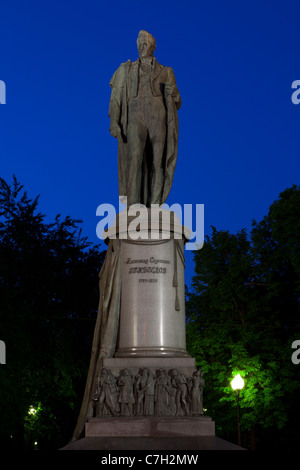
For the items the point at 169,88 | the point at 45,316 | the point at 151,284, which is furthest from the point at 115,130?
the point at 45,316

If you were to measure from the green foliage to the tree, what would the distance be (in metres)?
6.92

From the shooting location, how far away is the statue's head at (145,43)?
539 inches

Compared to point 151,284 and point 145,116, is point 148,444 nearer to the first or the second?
point 151,284

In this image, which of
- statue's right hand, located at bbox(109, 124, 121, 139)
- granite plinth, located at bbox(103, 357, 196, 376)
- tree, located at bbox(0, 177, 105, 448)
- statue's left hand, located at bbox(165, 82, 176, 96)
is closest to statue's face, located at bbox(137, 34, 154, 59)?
statue's left hand, located at bbox(165, 82, 176, 96)

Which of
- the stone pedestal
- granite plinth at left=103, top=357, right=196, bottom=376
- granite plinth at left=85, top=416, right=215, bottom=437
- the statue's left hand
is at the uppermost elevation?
the statue's left hand

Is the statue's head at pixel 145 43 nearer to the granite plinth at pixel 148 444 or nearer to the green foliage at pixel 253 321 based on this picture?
the granite plinth at pixel 148 444

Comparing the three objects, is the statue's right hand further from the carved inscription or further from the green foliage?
the green foliage

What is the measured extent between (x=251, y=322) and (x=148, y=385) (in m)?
27.1

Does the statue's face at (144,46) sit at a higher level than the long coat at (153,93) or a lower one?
higher

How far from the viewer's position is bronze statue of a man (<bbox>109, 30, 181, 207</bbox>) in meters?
13.7

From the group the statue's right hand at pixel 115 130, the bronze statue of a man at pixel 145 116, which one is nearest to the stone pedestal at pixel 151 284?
the bronze statue of a man at pixel 145 116

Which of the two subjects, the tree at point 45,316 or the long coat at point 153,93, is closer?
the long coat at point 153,93

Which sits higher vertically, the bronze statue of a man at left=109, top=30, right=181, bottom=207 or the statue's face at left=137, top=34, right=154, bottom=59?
the statue's face at left=137, top=34, right=154, bottom=59

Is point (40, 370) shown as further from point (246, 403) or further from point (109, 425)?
point (109, 425)
